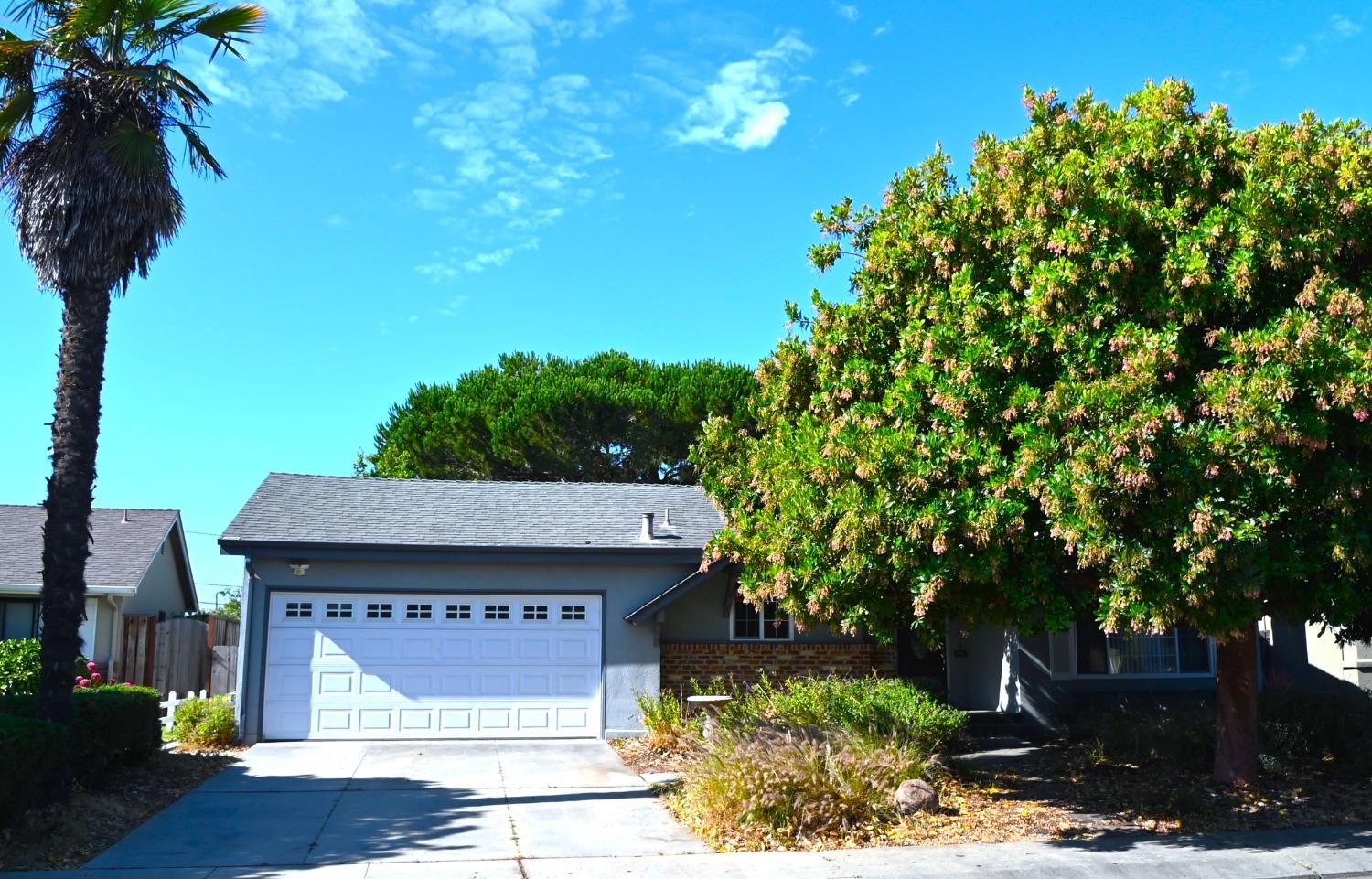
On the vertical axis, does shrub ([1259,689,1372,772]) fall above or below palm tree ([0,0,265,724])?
below

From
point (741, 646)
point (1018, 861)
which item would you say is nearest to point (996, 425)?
point (1018, 861)

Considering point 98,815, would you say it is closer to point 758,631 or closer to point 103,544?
point 758,631

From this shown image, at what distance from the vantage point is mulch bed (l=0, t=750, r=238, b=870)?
28.2ft

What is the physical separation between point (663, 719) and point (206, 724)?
6282mm

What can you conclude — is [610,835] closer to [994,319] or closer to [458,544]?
[994,319]

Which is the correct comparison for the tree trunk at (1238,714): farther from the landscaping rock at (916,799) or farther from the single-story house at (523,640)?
the single-story house at (523,640)

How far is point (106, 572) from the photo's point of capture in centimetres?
2058

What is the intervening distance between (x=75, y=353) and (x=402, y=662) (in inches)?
267

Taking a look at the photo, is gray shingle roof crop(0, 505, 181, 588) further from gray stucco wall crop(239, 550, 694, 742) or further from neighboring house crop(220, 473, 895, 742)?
neighboring house crop(220, 473, 895, 742)

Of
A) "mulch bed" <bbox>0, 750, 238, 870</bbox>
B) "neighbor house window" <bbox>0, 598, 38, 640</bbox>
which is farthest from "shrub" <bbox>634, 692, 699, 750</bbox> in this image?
"neighbor house window" <bbox>0, 598, 38, 640</bbox>

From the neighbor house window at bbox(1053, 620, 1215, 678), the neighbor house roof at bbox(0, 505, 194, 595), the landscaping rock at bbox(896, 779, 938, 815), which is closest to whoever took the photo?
→ the landscaping rock at bbox(896, 779, 938, 815)

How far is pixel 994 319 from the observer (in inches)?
375

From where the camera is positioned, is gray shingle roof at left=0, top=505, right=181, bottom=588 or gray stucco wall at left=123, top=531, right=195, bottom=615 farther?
gray stucco wall at left=123, top=531, right=195, bottom=615

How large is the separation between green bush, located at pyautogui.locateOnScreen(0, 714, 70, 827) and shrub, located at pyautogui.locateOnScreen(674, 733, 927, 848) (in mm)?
5705
